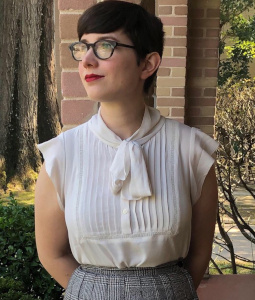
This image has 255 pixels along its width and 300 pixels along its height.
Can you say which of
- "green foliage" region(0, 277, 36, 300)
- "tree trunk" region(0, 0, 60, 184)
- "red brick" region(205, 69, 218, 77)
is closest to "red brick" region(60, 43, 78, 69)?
"green foliage" region(0, 277, 36, 300)

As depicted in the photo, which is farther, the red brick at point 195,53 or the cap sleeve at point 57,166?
the red brick at point 195,53

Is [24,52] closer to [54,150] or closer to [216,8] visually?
[216,8]

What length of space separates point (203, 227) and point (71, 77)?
1.06m

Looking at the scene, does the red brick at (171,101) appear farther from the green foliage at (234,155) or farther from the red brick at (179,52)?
the green foliage at (234,155)

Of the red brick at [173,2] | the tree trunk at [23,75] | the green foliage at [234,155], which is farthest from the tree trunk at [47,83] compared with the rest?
the red brick at [173,2]

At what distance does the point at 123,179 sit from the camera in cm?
142

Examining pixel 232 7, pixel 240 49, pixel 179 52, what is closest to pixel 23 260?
pixel 179 52

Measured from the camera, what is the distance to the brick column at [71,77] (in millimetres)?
2285

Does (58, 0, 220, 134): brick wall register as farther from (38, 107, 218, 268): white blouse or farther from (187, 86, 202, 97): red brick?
(38, 107, 218, 268): white blouse

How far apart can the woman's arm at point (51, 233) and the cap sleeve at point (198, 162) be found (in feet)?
1.40

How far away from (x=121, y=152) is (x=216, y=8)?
8.70ft

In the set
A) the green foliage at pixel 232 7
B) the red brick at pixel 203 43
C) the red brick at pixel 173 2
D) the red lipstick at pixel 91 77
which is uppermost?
the green foliage at pixel 232 7

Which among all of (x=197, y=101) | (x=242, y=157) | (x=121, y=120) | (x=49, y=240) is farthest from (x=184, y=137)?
(x=242, y=157)

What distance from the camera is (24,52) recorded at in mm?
8844
